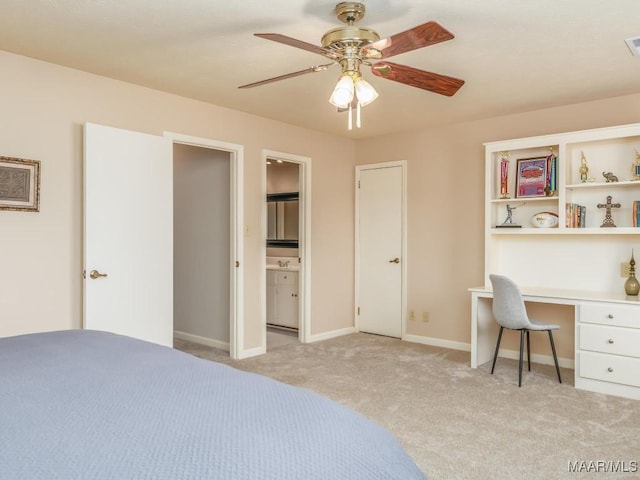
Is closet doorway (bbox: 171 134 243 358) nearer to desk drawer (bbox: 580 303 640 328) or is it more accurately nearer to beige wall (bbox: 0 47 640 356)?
beige wall (bbox: 0 47 640 356)

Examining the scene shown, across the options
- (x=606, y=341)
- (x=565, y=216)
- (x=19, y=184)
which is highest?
(x=19, y=184)

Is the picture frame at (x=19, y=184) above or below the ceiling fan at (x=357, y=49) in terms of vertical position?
below

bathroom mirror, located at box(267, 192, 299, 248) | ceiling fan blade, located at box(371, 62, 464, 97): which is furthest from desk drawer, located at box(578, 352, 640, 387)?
bathroom mirror, located at box(267, 192, 299, 248)

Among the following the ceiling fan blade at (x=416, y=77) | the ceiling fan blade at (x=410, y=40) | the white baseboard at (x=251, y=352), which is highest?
the ceiling fan blade at (x=410, y=40)

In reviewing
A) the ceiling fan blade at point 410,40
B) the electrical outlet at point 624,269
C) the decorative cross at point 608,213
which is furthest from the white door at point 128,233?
the electrical outlet at point 624,269

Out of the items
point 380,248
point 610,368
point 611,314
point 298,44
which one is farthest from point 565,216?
point 298,44

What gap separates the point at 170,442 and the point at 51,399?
1.67ft

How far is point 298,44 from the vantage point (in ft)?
7.03

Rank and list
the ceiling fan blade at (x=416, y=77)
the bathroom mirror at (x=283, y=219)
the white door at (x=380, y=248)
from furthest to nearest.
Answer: the bathroom mirror at (x=283, y=219)
the white door at (x=380, y=248)
the ceiling fan blade at (x=416, y=77)

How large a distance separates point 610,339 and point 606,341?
0.10ft

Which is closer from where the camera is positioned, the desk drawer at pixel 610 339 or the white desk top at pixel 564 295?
the desk drawer at pixel 610 339

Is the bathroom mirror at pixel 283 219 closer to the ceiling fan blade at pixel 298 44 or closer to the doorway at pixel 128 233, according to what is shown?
the doorway at pixel 128 233

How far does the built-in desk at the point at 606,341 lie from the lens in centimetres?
340

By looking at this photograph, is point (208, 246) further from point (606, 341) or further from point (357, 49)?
point (606, 341)
